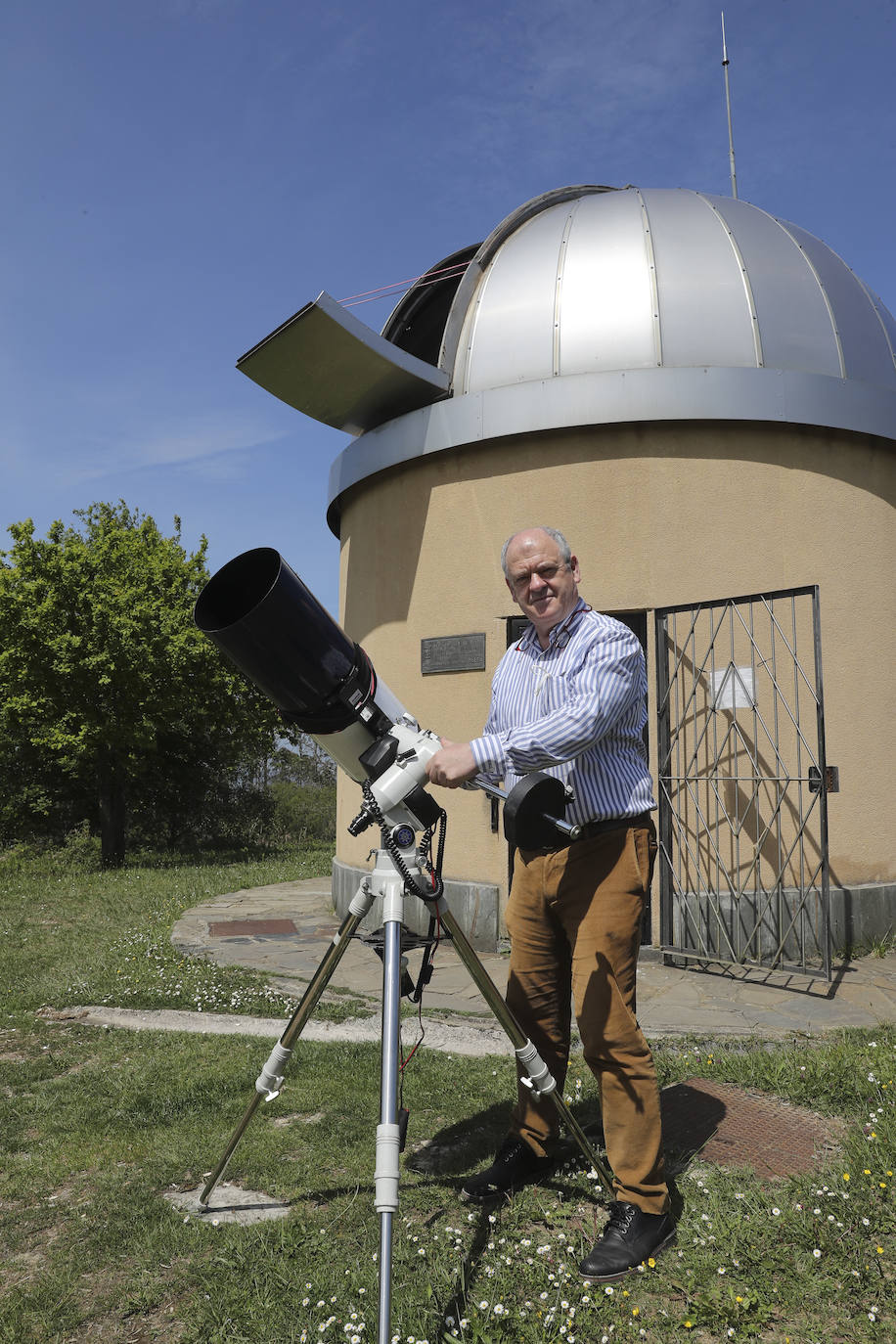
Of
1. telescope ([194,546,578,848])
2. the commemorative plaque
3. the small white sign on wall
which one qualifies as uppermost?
the commemorative plaque

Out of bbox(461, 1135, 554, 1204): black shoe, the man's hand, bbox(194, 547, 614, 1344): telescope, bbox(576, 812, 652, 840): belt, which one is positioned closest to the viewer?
bbox(194, 547, 614, 1344): telescope

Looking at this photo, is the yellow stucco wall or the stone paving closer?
the stone paving

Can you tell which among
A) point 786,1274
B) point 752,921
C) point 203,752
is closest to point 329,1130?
point 786,1274

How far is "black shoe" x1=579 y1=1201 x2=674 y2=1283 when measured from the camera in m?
2.47

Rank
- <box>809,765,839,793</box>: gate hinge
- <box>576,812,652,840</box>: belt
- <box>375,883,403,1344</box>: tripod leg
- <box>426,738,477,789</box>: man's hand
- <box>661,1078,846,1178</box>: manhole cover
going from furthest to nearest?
1. <box>809,765,839,793</box>: gate hinge
2. <box>661,1078,846,1178</box>: manhole cover
3. <box>576,812,652,840</box>: belt
4. <box>426,738,477,789</box>: man's hand
5. <box>375,883,403,1344</box>: tripod leg

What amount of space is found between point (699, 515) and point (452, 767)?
4.43m

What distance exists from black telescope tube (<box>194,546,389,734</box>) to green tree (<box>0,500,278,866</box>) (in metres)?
11.2

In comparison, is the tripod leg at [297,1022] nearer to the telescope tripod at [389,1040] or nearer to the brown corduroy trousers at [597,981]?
the telescope tripod at [389,1040]

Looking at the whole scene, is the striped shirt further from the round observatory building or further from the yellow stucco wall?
the yellow stucco wall

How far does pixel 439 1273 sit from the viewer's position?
248 cm

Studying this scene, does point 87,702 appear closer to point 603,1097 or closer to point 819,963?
point 819,963

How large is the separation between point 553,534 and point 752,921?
13.9ft

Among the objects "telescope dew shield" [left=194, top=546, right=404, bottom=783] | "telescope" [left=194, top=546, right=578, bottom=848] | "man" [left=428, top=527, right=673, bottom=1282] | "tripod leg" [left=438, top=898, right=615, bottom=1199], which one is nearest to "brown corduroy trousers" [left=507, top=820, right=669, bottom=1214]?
"man" [left=428, top=527, right=673, bottom=1282]

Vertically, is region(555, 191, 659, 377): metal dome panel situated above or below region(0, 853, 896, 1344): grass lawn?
above
